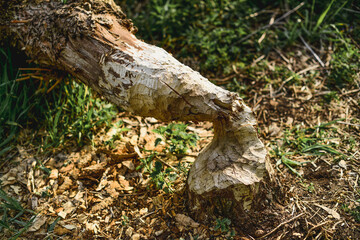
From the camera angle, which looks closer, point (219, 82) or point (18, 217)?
point (18, 217)

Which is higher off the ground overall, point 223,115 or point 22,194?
point 223,115

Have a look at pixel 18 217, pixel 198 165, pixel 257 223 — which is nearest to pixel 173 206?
pixel 198 165

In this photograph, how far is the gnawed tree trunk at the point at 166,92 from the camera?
180cm

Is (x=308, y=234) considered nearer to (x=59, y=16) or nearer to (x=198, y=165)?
(x=198, y=165)

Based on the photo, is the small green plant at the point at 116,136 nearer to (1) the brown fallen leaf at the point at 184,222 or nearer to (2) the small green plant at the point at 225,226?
(1) the brown fallen leaf at the point at 184,222

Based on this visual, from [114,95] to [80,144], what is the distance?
0.92 metres

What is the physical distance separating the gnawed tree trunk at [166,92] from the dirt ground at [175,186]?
0.88 feet

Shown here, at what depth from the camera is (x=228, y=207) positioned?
1.89 meters

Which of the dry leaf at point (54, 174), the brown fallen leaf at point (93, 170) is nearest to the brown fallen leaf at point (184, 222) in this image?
the brown fallen leaf at point (93, 170)

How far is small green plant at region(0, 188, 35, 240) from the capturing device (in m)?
2.02

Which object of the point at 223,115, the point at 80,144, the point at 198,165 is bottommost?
the point at 80,144

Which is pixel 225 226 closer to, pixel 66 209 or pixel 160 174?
pixel 160 174

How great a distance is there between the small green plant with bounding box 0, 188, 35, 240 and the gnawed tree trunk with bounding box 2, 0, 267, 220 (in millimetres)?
1140

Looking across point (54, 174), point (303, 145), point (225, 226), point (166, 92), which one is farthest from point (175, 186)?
point (303, 145)
